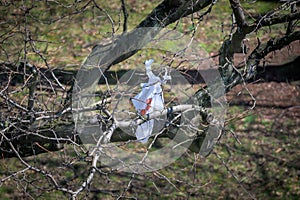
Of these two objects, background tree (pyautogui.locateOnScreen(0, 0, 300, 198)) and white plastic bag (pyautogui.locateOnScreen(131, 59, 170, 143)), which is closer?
white plastic bag (pyautogui.locateOnScreen(131, 59, 170, 143))

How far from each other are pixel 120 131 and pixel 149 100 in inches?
21.1

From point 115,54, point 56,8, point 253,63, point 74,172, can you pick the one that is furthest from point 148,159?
point 56,8

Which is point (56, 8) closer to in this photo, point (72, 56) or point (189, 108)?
point (72, 56)

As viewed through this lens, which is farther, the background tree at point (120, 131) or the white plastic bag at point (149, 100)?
the background tree at point (120, 131)

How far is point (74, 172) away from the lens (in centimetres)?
702

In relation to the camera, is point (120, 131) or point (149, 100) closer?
point (149, 100)

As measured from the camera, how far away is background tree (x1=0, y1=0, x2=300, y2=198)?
457 centimetres

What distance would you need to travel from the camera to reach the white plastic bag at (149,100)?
4.30m

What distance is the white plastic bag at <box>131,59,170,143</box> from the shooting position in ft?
14.1

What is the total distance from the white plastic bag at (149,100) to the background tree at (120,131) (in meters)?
0.29

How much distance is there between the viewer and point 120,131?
4.70 m

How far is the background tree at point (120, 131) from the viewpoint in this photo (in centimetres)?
457

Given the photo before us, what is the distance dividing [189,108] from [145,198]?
2.63 meters

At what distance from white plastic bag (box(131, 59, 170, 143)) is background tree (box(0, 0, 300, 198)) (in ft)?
0.96
